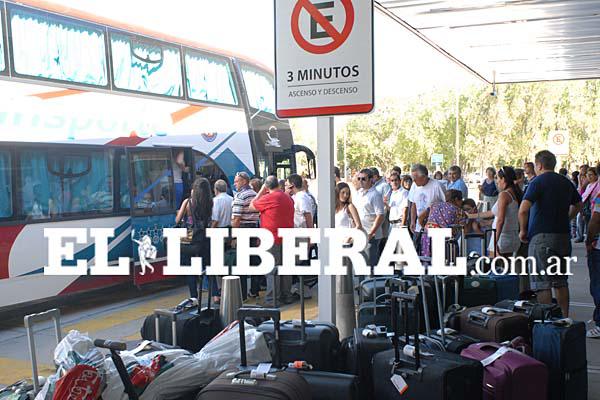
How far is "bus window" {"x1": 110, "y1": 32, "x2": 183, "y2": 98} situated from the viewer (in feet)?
35.8

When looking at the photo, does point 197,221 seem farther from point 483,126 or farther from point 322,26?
point 483,126

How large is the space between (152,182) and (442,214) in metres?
5.25

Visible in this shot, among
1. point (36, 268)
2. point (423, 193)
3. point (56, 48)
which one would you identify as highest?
point (56, 48)

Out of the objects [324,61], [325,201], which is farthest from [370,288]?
[324,61]

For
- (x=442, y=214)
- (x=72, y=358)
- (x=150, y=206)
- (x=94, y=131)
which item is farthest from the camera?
(x=150, y=206)

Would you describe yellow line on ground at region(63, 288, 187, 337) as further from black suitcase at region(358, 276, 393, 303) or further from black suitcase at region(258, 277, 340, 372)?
black suitcase at region(258, 277, 340, 372)

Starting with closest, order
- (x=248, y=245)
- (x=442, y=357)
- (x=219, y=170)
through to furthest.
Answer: (x=442, y=357), (x=248, y=245), (x=219, y=170)

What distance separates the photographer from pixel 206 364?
3.67 metres

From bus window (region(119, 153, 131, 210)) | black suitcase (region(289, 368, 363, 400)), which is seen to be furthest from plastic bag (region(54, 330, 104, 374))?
bus window (region(119, 153, 131, 210))

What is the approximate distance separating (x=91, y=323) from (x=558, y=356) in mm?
6528

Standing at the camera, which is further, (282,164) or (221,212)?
(282,164)

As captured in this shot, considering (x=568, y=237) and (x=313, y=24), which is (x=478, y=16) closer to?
(x=568, y=237)

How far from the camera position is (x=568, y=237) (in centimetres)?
709

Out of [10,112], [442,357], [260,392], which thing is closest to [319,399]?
[260,392]
